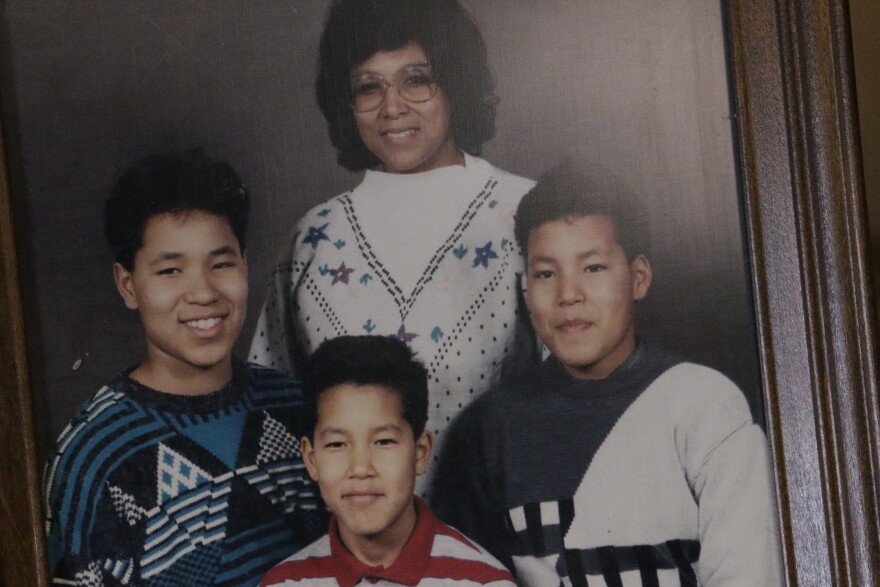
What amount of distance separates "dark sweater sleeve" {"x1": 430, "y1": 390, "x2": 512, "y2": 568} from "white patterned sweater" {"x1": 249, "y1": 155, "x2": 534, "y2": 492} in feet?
0.05

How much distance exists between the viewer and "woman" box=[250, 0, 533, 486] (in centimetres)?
98

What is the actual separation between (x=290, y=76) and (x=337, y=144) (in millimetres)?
82

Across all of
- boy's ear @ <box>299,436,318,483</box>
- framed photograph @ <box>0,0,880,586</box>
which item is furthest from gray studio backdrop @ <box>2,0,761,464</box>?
boy's ear @ <box>299,436,318,483</box>

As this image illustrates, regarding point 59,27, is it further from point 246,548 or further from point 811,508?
point 811,508

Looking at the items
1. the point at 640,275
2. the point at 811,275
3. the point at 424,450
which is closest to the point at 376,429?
the point at 424,450

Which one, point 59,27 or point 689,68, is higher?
point 59,27

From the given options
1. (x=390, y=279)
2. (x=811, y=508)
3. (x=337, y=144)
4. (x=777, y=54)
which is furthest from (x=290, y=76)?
(x=811, y=508)

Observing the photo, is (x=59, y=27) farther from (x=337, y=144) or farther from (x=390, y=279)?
(x=390, y=279)

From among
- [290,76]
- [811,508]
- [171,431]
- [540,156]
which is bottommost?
[811,508]

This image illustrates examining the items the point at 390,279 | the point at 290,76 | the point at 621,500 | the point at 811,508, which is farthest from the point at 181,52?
the point at 811,508

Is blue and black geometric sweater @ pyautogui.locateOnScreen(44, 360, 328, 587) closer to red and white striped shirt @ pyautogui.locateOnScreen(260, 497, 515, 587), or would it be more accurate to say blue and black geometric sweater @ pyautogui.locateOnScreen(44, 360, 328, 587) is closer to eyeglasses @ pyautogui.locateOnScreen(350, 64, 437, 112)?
red and white striped shirt @ pyautogui.locateOnScreen(260, 497, 515, 587)

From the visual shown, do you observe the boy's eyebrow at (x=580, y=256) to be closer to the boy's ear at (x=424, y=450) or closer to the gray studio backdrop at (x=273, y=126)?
the gray studio backdrop at (x=273, y=126)

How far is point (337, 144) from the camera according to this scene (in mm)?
1010

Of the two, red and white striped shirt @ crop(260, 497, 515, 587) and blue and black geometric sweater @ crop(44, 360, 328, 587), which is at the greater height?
blue and black geometric sweater @ crop(44, 360, 328, 587)
